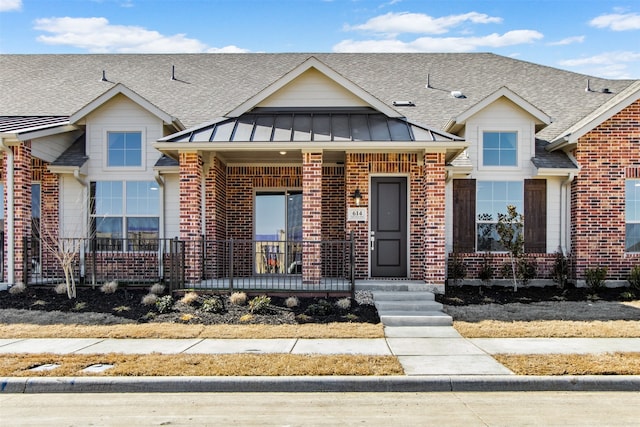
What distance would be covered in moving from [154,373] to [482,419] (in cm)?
384

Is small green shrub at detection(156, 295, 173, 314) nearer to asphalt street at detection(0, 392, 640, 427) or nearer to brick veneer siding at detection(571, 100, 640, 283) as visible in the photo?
asphalt street at detection(0, 392, 640, 427)

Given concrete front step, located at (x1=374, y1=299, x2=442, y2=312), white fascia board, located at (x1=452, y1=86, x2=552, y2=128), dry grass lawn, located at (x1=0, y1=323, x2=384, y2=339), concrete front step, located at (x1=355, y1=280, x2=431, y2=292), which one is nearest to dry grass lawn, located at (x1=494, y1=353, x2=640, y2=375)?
dry grass lawn, located at (x1=0, y1=323, x2=384, y2=339)

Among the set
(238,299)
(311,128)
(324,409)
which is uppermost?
(311,128)

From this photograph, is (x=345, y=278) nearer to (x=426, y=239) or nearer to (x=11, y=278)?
(x=426, y=239)

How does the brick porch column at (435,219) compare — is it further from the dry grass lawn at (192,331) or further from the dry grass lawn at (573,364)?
the dry grass lawn at (573,364)

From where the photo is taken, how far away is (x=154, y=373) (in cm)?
649

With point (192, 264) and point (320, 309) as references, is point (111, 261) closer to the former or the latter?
point (192, 264)

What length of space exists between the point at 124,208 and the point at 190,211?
8.61 feet

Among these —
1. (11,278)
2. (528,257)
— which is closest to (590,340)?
(528,257)

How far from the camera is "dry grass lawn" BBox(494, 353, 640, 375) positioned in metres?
6.53

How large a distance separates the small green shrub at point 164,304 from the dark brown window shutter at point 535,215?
29.0ft

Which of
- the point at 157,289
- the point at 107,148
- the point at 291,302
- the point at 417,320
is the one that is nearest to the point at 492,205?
the point at 417,320

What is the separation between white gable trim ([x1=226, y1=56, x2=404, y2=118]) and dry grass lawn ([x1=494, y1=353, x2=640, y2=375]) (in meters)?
7.00

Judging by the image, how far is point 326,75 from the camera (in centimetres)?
1273
